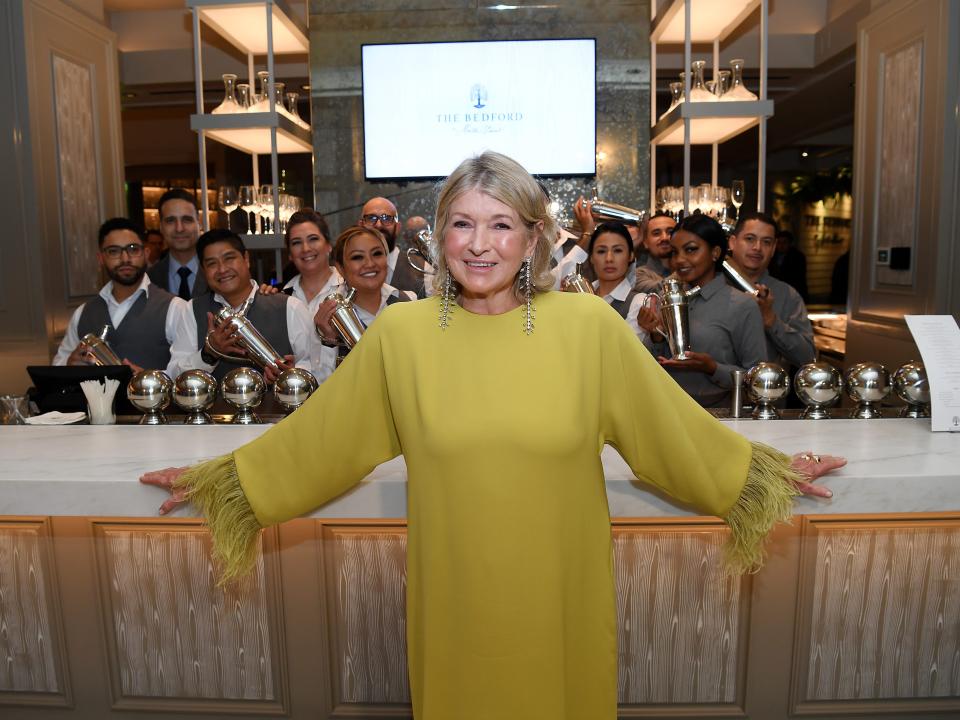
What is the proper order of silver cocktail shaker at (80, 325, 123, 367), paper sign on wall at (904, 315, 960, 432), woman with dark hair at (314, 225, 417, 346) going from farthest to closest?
woman with dark hair at (314, 225, 417, 346) < silver cocktail shaker at (80, 325, 123, 367) < paper sign on wall at (904, 315, 960, 432)

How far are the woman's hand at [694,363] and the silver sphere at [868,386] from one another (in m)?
0.41

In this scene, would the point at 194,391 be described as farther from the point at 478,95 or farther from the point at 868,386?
the point at 478,95

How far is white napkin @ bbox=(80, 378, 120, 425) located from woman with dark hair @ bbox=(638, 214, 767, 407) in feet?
5.55

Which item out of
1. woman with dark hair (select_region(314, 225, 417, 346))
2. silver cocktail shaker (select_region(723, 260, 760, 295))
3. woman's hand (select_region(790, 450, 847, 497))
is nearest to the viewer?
woman's hand (select_region(790, 450, 847, 497))

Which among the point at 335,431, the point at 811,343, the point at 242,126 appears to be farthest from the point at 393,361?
the point at 242,126

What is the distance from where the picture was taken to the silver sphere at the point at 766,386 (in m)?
2.29

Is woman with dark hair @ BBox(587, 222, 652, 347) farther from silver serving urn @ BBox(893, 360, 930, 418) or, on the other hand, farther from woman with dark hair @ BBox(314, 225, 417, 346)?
silver serving urn @ BBox(893, 360, 930, 418)

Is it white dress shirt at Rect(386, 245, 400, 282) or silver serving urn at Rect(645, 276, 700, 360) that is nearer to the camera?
silver serving urn at Rect(645, 276, 700, 360)

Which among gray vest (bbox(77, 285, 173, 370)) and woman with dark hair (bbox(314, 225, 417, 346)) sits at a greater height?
woman with dark hair (bbox(314, 225, 417, 346))

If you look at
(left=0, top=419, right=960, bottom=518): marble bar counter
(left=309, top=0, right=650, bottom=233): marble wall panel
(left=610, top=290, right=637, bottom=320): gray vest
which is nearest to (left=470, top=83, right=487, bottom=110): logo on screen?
(left=309, top=0, right=650, bottom=233): marble wall panel

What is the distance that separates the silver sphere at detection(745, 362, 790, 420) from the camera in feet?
7.50

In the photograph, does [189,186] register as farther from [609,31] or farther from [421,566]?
[421,566]

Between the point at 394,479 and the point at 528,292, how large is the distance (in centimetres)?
53

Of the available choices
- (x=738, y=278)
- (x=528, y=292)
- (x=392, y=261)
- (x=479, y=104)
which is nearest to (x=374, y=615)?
(x=528, y=292)
